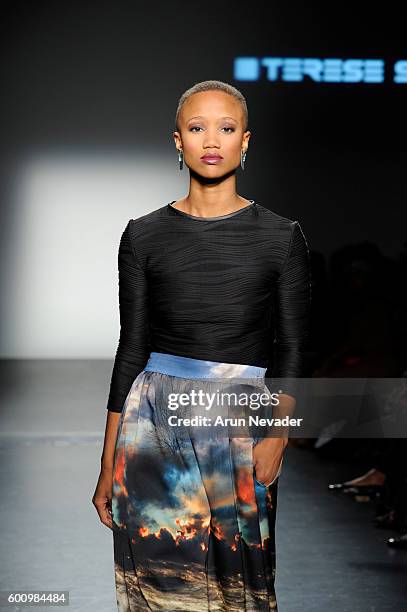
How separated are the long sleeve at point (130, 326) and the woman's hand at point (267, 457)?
25 cm

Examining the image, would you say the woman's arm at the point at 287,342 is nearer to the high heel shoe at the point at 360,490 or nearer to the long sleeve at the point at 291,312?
the long sleeve at the point at 291,312

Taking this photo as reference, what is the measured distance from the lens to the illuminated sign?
8.77 m

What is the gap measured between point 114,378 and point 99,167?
7397 millimetres

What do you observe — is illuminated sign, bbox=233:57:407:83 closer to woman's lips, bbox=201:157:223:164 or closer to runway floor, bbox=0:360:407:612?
runway floor, bbox=0:360:407:612

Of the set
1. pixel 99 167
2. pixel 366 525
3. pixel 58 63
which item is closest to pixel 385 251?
pixel 99 167

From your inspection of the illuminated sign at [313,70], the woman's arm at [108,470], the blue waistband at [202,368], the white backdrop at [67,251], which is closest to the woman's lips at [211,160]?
the blue waistband at [202,368]

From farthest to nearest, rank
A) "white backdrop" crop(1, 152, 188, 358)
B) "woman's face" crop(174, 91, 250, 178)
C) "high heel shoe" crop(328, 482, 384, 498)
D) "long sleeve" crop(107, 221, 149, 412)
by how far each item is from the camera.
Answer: "white backdrop" crop(1, 152, 188, 358), "high heel shoe" crop(328, 482, 384, 498), "long sleeve" crop(107, 221, 149, 412), "woman's face" crop(174, 91, 250, 178)

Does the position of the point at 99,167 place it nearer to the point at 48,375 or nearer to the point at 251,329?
the point at 48,375

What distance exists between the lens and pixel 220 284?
1.92 m

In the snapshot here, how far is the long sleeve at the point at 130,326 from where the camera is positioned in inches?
77.2

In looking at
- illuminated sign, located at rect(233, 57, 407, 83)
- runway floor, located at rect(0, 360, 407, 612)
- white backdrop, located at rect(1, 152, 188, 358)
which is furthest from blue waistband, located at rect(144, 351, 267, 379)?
white backdrop, located at rect(1, 152, 188, 358)

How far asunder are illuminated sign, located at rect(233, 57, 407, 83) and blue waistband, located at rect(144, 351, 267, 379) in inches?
280

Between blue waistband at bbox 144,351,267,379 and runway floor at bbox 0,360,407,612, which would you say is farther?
runway floor at bbox 0,360,407,612

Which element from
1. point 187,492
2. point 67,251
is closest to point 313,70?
point 67,251
